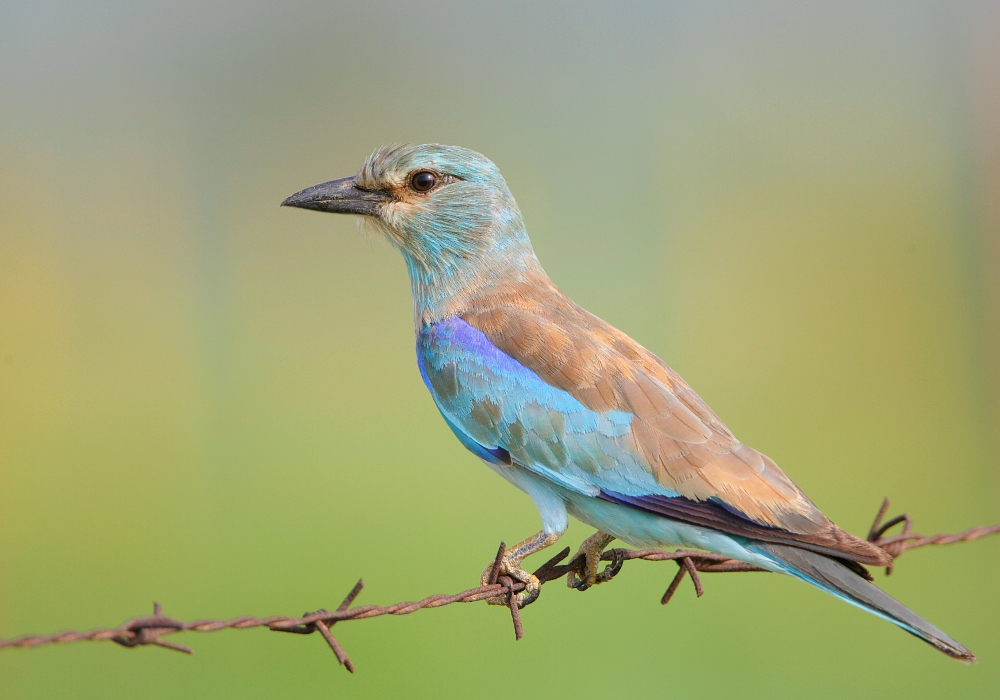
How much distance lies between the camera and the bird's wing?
3221 mm

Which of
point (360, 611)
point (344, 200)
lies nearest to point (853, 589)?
point (360, 611)

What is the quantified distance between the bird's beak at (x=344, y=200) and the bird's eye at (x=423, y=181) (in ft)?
0.39

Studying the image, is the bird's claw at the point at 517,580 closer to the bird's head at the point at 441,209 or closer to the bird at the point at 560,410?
the bird at the point at 560,410

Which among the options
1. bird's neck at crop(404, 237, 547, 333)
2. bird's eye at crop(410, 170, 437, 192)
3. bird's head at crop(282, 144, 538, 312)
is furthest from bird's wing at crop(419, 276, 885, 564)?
bird's eye at crop(410, 170, 437, 192)

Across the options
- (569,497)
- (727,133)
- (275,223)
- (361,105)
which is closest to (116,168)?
(275,223)

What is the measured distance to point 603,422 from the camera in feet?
11.5

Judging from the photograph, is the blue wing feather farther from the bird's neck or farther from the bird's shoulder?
the bird's neck

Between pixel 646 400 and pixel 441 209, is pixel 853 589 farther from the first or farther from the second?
pixel 441 209

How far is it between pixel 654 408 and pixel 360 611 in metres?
1.26

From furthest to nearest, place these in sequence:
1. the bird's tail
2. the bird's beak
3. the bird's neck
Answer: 1. the bird's beak
2. the bird's neck
3. the bird's tail

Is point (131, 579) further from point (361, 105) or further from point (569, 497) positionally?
point (361, 105)

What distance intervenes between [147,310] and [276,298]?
1.24 metres

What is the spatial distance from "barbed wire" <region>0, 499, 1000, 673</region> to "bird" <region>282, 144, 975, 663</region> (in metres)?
0.08

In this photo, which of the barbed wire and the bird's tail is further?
the bird's tail
